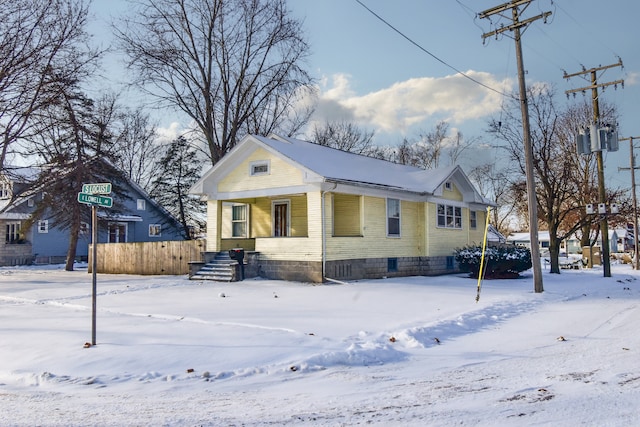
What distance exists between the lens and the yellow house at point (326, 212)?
1808cm

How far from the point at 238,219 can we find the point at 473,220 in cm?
1289

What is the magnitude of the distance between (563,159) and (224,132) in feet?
76.1

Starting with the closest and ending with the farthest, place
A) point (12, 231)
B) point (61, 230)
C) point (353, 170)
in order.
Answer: point (353, 170), point (61, 230), point (12, 231)

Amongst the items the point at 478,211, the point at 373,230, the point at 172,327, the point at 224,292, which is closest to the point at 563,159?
the point at 478,211

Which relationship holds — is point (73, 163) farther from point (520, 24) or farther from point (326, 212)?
point (520, 24)

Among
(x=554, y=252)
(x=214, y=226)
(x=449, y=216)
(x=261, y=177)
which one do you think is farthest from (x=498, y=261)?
(x=214, y=226)

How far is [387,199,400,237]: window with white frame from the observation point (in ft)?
68.0

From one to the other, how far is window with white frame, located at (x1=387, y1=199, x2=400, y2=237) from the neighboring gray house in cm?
1628

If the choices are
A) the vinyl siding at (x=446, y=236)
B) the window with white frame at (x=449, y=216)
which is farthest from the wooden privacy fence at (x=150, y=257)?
the window with white frame at (x=449, y=216)

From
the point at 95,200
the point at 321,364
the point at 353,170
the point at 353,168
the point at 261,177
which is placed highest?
the point at 353,168

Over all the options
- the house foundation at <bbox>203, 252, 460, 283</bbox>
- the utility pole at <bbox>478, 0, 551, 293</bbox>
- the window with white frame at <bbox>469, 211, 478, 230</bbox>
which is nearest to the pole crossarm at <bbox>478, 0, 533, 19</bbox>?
the utility pole at <bbox>478, 0, 551, 293</bbox>

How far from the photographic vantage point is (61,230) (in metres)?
30.2

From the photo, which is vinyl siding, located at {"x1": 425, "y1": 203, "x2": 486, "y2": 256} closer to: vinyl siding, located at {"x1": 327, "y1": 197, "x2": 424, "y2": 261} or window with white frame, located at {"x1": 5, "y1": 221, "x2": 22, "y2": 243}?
vinyl siding, located at {"x1": 327, "y1": 197, "x2": 424, "y2": 261}

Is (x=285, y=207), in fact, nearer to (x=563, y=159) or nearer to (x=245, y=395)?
(x=245, y=395)
